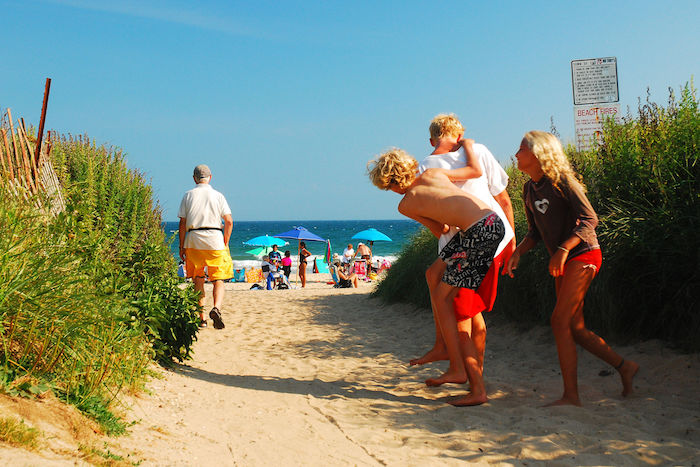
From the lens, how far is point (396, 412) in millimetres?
3936

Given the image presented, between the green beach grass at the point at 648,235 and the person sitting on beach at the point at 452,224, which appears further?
the green beach grass at the point at 648,235

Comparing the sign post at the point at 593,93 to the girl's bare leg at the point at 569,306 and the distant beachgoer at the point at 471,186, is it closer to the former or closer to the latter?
the distant beachgoer at the point at 471,186

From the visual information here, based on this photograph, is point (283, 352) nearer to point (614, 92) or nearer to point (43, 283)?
point (43, 283)

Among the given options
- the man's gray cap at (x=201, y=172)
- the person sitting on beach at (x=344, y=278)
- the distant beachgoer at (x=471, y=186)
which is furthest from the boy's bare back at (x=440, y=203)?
the person sitting on beach at (x=344, y=278)

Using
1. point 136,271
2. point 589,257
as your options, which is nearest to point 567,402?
point 589,257

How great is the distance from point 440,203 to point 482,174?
523 mm

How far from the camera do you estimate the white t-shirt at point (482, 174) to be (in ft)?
13.5

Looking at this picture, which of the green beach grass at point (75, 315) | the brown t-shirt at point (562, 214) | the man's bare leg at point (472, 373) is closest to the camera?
the green beach grass at point (75, 315)

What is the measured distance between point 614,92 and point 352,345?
528cm

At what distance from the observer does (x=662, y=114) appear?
19.2ft

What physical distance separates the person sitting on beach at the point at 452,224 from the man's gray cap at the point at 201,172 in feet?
10.5

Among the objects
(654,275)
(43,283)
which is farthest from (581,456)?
(43,283)

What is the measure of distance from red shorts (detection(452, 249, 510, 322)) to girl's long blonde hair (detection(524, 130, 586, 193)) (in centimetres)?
63

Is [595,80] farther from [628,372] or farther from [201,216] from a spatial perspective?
[201,216]
